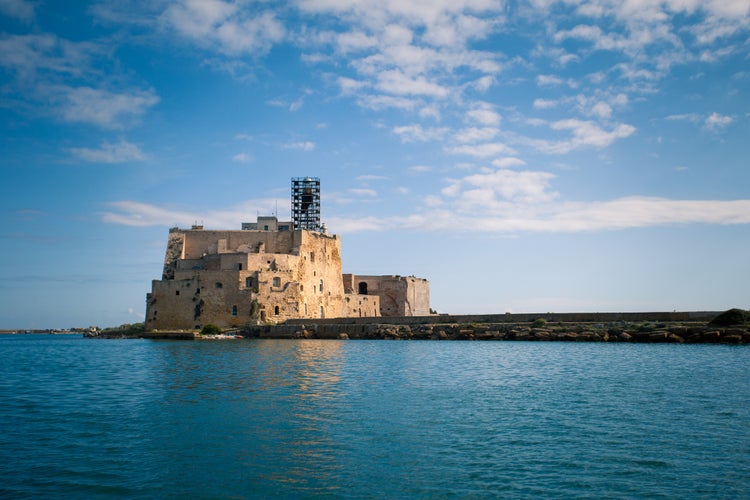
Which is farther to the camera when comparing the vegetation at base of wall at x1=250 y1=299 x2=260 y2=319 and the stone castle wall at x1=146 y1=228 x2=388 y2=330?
the stone castle wall at x1=146 y1=228 x2=388 y2=330

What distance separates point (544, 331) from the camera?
3294 cm

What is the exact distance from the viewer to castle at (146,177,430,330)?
147ft

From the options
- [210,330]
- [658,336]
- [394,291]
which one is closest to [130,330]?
[210,330]

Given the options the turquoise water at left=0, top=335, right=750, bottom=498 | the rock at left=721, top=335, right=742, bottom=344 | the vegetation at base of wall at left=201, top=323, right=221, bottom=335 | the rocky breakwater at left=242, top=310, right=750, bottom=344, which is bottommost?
the turquoise water at left=0, top=335, right=750, bottom=498

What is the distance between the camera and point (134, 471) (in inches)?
334

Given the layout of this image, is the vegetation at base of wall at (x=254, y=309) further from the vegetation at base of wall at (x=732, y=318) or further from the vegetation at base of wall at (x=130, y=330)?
the vegetation at base of wall at (x=732, y=318)

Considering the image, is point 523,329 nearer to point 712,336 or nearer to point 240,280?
point 712,336

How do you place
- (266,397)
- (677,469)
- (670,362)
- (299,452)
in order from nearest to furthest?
(677,469), (299,452), (266,397), (670,362)

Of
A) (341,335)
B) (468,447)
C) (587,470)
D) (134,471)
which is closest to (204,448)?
(134,471)

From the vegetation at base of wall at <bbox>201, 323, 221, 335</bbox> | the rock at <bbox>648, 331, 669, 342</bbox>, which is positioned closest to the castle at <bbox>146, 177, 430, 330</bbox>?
the vegetation at base of wall at <bbox>201, 323, 221, 335</bbox>

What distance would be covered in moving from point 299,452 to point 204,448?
1542 millimetres

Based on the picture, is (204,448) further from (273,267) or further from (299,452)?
(273,267)

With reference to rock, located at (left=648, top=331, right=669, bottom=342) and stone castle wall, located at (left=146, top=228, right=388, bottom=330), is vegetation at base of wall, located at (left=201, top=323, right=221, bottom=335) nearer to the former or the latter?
stone castle wall, located at (left=146, top=228, right=388, bottom=330)

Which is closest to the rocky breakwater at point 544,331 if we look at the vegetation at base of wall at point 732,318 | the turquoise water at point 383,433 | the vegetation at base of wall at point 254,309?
the vegetation at base of wall at point 732,318
